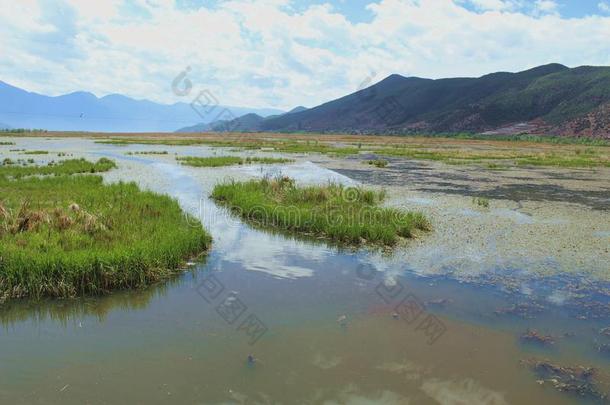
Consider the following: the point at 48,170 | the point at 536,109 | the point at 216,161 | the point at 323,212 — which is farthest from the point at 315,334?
the point at 536,109

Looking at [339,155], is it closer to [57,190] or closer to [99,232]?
[57,190]

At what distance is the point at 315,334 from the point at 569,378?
3.90 m

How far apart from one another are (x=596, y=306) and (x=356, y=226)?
6.85 meters

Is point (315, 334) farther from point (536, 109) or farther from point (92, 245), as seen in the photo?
point (536, 109)

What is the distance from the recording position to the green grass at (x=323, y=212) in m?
14.4

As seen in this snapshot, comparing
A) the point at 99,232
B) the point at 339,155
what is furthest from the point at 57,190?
the point at 339,155

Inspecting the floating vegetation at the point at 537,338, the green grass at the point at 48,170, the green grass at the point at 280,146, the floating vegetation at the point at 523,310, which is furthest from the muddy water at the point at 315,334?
the green grass at the point at 280,146

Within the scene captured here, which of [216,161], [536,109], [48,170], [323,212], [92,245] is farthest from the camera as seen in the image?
[536,109]

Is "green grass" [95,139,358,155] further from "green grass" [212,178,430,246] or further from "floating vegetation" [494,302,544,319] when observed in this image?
"floating vegetation" [494,302,544,319]

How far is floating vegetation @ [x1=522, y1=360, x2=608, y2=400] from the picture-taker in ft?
20.9

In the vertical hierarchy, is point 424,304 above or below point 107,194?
below

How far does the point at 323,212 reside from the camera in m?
16.6

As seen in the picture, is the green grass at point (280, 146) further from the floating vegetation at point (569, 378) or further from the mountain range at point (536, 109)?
the mountain range at point (536, 109)

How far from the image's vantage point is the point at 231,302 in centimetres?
926
